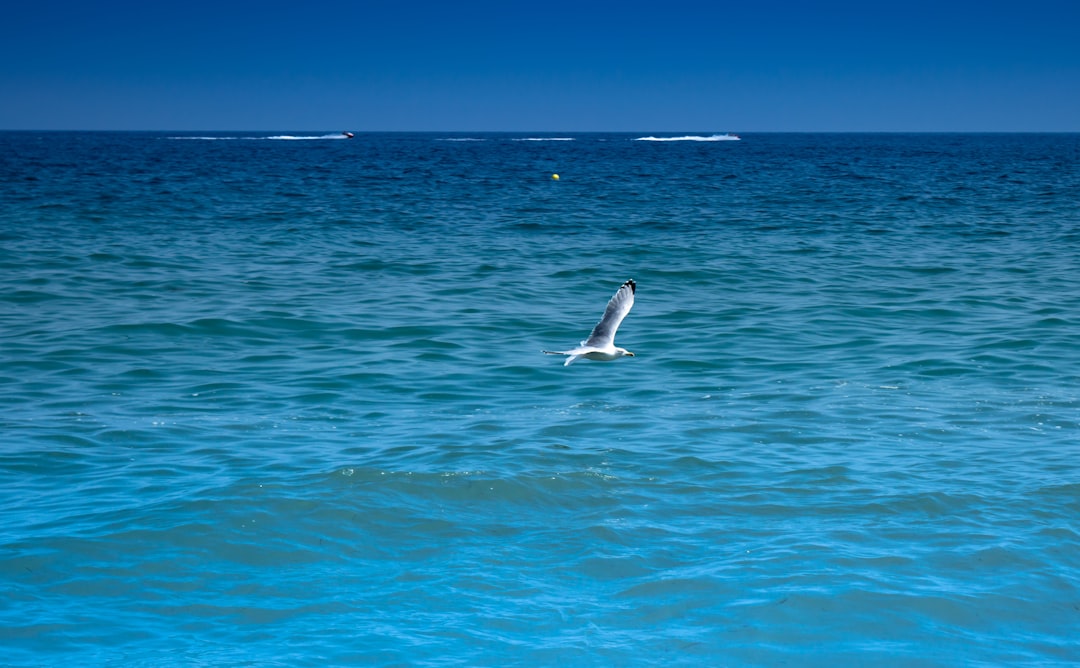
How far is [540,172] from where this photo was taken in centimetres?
6538

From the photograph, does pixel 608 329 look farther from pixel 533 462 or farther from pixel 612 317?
pixel 533 462

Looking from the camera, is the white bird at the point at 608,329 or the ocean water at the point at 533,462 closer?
the ocean water at the point at 533,462

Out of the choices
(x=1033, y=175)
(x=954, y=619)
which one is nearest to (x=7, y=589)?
(x=954, y=619)

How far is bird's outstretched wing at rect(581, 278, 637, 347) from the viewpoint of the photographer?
38.2 ft

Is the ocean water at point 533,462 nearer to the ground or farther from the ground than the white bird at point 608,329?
nearer to the ground

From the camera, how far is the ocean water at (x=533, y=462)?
24.8 ft

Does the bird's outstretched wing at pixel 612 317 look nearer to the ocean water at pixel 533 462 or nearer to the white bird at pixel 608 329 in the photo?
the white bird at pixel 608 329

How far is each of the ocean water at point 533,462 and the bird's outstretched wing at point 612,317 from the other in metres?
0.99

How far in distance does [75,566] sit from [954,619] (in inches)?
255

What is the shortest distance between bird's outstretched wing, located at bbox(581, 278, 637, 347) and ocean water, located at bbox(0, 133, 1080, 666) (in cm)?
99

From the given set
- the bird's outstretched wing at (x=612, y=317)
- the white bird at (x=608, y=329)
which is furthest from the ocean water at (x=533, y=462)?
the bird's outstretched wing at (x=612, y=317)

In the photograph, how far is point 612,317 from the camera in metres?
11.9

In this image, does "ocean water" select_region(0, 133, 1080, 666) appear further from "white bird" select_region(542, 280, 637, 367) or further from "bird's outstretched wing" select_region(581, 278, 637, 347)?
"bird's outstretched wing" select_region(581, 278, 637, 347)

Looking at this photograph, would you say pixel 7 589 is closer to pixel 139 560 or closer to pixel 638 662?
pixel 139 560
